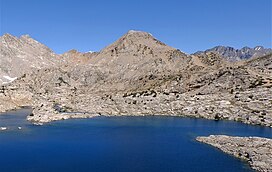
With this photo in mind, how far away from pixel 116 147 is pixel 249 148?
35207 millimetres

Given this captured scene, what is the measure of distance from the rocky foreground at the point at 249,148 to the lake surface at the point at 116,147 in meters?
2.40

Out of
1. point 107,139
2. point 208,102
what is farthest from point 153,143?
point 208,102

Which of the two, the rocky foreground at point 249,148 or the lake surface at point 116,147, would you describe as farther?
the lake surface at point 116,147

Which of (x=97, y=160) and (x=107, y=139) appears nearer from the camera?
(x=97, y=160)

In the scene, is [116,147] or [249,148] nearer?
[249,148]

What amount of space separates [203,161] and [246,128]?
180 ft

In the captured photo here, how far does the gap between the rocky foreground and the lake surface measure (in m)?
2.40

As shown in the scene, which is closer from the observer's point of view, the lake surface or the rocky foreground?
the rocky foreground

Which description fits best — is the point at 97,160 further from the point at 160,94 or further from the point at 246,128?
the point at 160,94

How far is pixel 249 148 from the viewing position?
298 ft

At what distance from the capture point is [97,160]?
82.8 metres

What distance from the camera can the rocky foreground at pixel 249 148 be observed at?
3046 inches

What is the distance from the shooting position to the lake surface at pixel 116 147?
3054 inches

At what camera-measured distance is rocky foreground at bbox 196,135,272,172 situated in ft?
254
